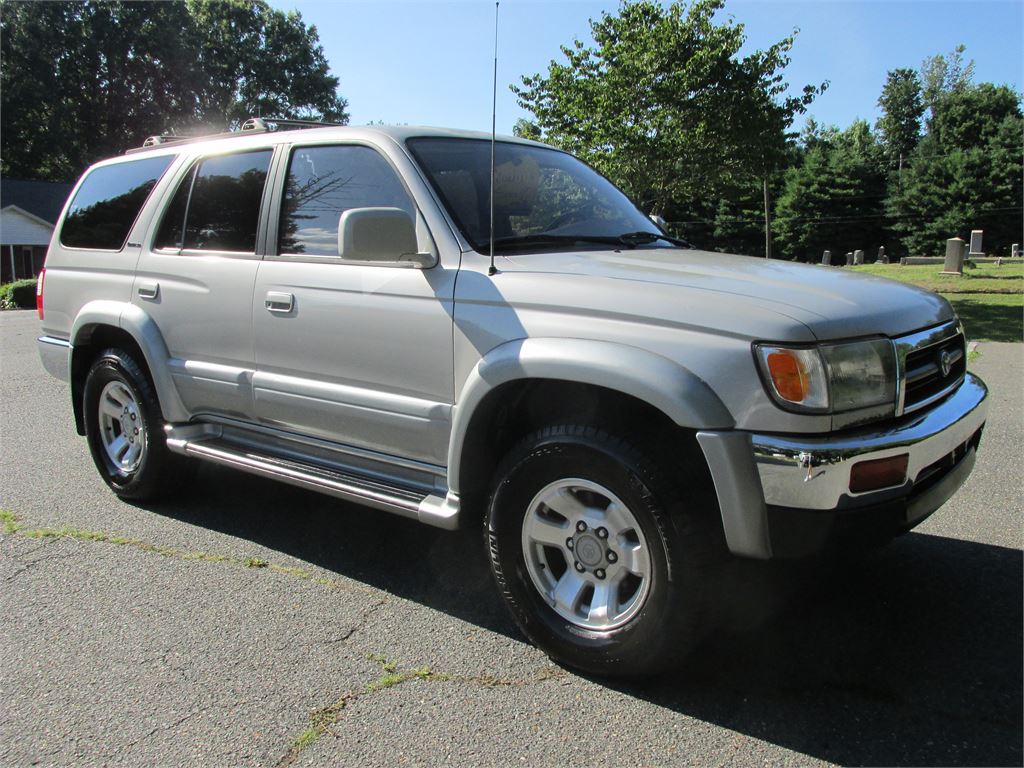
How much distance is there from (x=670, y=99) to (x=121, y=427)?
12.0m

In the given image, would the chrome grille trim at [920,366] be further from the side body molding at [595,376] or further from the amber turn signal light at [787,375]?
the side body molding at [595,376]

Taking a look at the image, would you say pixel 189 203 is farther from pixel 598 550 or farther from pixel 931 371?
pixel 931 371

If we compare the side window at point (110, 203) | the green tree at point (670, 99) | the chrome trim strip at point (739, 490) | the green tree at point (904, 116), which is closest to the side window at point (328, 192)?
the side window at point (110, 203)

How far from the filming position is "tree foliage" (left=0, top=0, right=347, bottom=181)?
154 feet

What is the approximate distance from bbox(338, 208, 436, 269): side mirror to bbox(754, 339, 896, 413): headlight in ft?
4.58

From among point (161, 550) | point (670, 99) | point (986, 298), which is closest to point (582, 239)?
point (161, 550)

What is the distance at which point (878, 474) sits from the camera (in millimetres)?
2449

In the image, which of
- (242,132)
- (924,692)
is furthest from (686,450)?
(242,132)

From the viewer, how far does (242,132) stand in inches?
177

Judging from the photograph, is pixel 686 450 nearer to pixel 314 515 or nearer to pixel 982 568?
pixel 982 568

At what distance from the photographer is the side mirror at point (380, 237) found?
3143 mm

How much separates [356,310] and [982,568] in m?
2.93

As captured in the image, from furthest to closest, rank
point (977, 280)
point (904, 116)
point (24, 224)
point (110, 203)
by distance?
point (904, 116), point (24, 224), point (977, 280), point (110, 203)

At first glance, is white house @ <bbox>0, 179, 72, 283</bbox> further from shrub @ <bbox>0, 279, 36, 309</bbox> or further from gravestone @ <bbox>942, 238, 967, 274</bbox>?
gravestone @ <bbox>942, 238, 967, 274</bbox>
